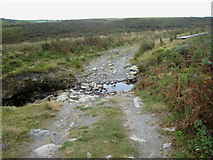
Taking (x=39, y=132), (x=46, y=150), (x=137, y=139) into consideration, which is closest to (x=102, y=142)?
(x=137, y=139)

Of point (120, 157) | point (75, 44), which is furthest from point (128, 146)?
point (75, 44)

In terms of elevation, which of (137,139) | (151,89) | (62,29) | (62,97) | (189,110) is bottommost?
(62,97)

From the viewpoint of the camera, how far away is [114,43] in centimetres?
2183

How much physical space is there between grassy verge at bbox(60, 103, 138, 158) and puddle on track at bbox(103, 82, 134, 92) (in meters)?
3.75

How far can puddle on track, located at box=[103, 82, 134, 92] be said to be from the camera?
8625 mm

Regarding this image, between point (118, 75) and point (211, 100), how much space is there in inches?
298

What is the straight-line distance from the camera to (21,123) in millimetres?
4848

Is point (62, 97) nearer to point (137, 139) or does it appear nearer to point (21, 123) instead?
point (21, 123)

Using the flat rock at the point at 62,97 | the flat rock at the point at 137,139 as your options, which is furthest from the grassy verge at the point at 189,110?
the flat rock at the point at 62,97

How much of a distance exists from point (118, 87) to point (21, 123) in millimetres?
5570

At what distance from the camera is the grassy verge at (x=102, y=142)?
3188 millimetres

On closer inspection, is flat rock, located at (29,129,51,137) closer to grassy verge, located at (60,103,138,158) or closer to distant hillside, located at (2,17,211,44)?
grassy verge, located at (60,103,138,158)

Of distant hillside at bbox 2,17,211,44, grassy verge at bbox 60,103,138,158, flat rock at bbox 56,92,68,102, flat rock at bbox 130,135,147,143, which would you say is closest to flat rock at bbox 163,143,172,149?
flat rock at bbox 130,135,147,143

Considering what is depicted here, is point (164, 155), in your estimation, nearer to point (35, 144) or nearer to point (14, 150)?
point (35, 144)
